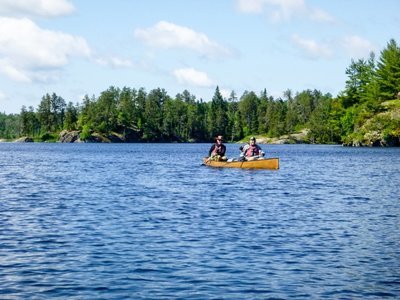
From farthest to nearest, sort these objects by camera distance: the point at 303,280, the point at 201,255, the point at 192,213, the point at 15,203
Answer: the point at 15,203 → the point at 192,213 → the point at 201,255 → the point at 303,280

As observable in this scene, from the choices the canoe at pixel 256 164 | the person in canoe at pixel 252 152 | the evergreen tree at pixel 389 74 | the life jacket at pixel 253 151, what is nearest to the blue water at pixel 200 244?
the canoe at pixel 256 164

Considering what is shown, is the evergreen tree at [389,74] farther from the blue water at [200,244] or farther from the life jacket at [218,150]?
the blue water at [200,244]

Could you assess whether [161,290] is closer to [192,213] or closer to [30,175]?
[192,213]

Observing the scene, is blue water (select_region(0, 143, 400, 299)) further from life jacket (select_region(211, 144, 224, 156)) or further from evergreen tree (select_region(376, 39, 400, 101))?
evergreen tree (select_region(376, 39, 400, 101))

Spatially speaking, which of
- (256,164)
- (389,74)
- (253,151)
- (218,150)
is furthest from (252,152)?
(389,74)

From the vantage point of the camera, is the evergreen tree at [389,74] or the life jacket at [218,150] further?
the evergreen tree at [389,74]

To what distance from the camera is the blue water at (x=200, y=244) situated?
16195 mm

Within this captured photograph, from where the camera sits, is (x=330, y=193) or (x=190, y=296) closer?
(x=190, y=296)

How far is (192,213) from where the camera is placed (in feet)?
95.7

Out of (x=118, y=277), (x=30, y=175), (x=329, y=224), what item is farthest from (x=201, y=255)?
(x=30, y=175)

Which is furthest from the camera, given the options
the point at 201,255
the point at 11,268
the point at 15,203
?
the point at 15,203

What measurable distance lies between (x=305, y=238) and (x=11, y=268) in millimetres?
9973

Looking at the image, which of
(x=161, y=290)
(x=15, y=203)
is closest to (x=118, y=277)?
(x=161, y=290)

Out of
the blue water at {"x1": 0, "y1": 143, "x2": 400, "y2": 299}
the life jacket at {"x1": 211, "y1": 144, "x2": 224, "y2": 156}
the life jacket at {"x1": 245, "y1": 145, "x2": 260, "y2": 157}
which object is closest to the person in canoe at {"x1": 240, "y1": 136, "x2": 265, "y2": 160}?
the life jacket at {"x1": 245, "y1": 145, "x2": 260, "y2": 157}
